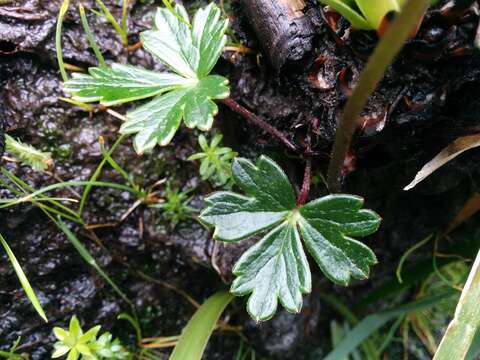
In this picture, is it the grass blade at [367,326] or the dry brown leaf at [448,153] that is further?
the grass blade at [367,326]

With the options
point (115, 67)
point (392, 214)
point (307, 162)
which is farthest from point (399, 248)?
point (115, 67)

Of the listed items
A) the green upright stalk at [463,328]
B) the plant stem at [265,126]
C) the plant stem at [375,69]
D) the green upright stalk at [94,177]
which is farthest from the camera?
the green upright stalk at [94,177]

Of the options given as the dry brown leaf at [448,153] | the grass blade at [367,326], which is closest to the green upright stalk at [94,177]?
the dry brown leaf at [448,153]

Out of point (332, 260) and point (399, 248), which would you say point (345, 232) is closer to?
point (332, 260)

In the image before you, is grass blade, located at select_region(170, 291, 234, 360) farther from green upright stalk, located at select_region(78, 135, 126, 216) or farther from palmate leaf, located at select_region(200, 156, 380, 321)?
green upright stalk, located at select_region(78, 135, 126, 216)

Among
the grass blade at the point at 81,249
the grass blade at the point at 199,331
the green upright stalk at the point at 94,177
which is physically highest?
the green upright stalk at the point at 94,177

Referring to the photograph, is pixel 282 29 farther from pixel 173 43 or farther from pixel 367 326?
pixel 367 326

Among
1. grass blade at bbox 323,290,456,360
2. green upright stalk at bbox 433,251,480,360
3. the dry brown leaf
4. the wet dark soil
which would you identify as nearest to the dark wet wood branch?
the wet dark soil

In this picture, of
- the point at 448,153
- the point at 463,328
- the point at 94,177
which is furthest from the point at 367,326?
the point at 94,177

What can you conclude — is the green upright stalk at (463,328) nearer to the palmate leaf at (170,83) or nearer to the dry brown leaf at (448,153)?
the dry brown leaf at (448,153)
